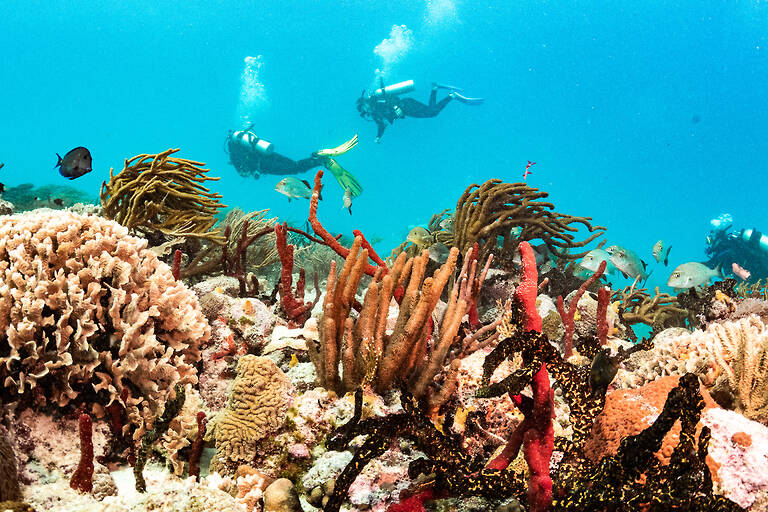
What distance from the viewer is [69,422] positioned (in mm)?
2139

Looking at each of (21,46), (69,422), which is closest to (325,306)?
(69,422)

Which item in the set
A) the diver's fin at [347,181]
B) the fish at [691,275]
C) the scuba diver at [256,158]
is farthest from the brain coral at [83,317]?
the scuba diver at [256,158]

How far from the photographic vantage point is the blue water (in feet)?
316

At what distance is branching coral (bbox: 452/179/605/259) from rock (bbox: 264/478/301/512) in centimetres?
384

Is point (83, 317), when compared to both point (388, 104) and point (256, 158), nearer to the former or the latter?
point (256, 158)

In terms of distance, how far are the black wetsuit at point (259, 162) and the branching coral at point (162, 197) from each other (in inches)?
565

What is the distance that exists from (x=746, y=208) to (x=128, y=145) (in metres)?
161

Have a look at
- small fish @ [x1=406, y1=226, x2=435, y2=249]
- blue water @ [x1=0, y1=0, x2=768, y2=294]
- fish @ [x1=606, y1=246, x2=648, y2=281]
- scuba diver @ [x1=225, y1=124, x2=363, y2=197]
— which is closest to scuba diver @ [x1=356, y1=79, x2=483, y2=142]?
scuba diver @ [x1=225, y1=124, x2=363, y2=197]

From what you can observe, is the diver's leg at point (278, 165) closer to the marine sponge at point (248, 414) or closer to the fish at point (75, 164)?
the fish at point (75, 164)

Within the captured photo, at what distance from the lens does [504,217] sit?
5156mm

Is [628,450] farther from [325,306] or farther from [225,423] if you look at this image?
[225,423]

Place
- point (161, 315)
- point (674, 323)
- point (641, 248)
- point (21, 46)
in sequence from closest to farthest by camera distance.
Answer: point (161, 315)
point (674, 323)
point (641, 248)
point (21, 46)

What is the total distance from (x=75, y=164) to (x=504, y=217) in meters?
5.00

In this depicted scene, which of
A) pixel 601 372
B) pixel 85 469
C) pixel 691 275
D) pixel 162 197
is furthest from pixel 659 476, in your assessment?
pixel 691 275
